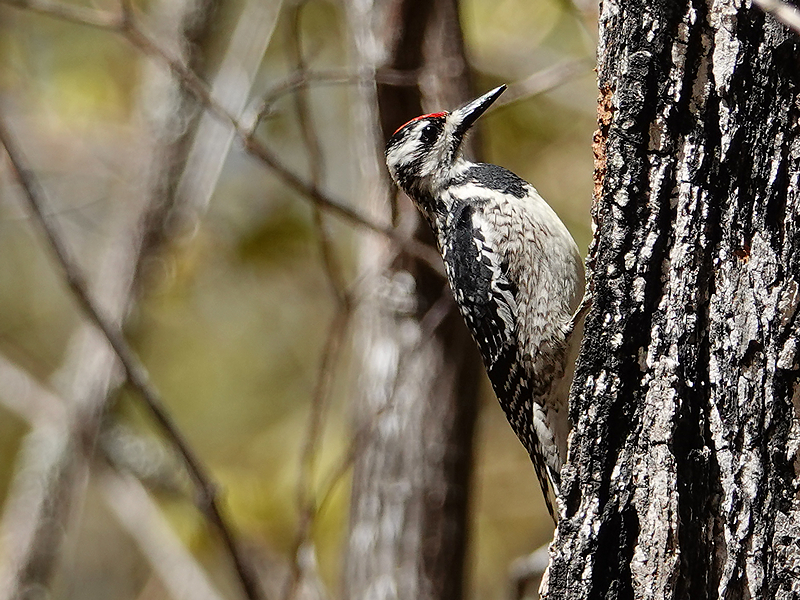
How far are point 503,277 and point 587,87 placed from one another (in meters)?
2.92

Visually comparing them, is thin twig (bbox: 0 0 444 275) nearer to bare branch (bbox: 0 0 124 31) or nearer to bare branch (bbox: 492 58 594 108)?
bare branch (bbox: 0 0 124 31)

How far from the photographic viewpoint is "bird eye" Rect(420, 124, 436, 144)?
344cm

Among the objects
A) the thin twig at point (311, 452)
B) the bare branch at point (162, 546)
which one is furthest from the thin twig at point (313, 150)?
the bare branch at point (162, 546)

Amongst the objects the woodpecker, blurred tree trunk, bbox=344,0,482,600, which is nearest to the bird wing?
the woodpecker

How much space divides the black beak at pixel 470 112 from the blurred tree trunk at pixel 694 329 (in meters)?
1.26

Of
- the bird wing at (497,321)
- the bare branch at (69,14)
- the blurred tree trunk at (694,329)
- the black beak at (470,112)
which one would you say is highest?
the bare branch at (69,14)

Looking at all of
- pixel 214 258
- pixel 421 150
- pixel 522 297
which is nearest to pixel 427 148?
pixel 421 150

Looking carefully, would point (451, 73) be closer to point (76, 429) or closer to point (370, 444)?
point (370, 444)

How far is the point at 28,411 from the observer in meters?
4.75

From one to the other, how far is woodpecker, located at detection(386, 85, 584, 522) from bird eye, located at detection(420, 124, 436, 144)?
0.68ft

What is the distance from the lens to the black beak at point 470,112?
10.7ft

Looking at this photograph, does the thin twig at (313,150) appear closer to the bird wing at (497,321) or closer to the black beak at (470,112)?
the bird wing at (497,321)

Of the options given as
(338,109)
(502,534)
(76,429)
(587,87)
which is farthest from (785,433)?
(338,109)

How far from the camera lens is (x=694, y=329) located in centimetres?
194
